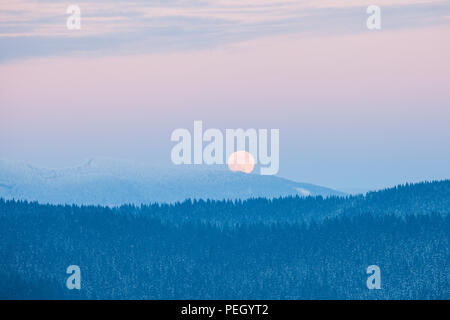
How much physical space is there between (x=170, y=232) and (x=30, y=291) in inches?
1396


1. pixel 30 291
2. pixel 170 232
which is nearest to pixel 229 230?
pixel 170 232

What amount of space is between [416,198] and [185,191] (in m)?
50.1

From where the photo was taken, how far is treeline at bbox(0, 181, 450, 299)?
373ft

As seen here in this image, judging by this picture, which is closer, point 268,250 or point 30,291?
point 30,291

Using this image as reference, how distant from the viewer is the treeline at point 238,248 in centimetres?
11356

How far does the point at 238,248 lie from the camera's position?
433 ft

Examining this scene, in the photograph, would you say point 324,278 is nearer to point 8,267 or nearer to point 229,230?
point 229,230

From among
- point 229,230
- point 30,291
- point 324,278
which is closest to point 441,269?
point 324,278

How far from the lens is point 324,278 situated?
4675 inches
